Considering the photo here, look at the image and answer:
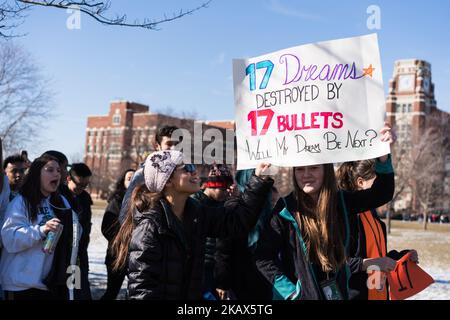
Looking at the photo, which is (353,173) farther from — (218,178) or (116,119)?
(116,119)

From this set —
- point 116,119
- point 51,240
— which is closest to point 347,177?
point 51,240

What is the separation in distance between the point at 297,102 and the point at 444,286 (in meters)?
7.99

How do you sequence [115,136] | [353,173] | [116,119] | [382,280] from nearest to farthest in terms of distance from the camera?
[382,280]
[353,173]
[115,136]
[116,119]

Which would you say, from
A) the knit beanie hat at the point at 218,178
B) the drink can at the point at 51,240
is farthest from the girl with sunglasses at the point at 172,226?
the knit beanie hat at the point at 218,178

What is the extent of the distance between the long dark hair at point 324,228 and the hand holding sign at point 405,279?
68 cm

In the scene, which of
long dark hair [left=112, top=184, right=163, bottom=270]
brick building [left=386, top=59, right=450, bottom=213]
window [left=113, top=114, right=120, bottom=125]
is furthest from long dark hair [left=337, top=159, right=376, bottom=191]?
window [left=113, top=114, right=120, bottom=125]

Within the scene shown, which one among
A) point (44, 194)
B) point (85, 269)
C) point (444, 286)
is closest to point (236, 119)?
point (44, 194)

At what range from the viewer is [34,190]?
425cm

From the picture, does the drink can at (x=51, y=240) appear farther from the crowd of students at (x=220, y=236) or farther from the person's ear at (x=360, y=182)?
the person's ear at (x=360, y=182)

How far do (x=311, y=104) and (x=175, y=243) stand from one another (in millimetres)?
1403

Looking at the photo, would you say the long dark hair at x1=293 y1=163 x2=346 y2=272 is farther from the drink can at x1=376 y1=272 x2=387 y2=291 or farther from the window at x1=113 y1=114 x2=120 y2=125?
the window at x1=113 y1=114 x2=120 y2=125

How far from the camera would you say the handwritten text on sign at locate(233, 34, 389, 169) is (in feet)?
12.0

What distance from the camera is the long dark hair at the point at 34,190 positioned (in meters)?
4.20

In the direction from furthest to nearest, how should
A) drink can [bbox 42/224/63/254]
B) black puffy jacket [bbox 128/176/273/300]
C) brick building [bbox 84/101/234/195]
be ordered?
brick building [bbox 84/101/234/195] → drink can [bbox 42/224/63/254] → black puffy jacket [bbox 128/176/273/300]
